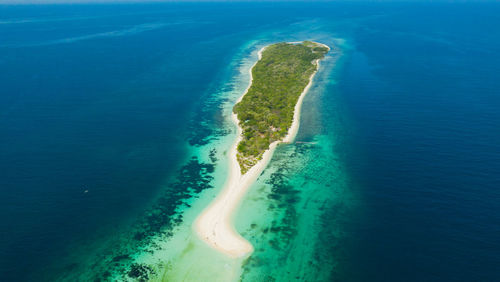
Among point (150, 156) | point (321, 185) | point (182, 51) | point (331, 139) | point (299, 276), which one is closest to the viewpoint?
point (299, 276)

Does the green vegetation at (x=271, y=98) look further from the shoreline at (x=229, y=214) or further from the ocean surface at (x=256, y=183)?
Result: the ocean surface at (x=256, y=183)

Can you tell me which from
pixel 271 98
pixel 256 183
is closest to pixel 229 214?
pixel 256 183

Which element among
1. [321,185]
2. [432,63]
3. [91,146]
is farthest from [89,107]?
[432,63]

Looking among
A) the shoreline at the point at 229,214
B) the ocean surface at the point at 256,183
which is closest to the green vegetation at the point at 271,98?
the shoreline at the point at 229,214

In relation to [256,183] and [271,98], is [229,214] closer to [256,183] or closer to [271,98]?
[256,183]

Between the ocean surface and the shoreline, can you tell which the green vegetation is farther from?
the ocean surface

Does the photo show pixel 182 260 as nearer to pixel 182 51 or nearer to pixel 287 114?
pixel 287 114
